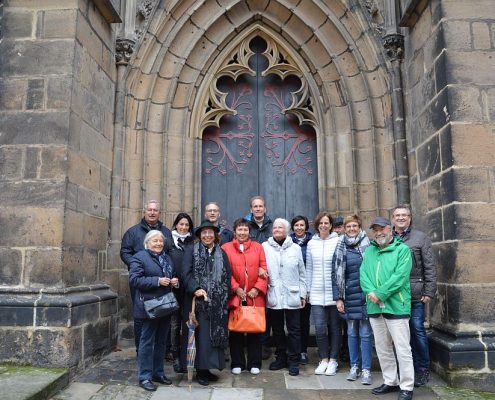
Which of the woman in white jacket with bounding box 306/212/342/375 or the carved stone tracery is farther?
the carved stone tracery

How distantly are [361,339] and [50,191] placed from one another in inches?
122

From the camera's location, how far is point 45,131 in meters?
4.50

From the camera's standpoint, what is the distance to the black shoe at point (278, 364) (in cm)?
450

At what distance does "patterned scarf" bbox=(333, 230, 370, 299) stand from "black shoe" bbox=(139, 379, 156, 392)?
1.74 m

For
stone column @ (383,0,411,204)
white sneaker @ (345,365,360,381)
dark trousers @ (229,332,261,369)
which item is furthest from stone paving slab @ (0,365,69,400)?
stone column @ (383,0,411,204)

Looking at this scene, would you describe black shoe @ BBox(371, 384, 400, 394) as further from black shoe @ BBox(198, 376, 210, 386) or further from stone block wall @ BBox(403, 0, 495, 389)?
black shoe @ BBox(198, 376, 210, 386)

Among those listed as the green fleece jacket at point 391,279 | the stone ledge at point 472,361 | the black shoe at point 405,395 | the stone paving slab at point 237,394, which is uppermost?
the green fleece jacket at point 391,279

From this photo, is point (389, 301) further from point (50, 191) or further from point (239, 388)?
point (50, 191)

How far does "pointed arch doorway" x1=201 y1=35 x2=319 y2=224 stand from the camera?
20.8ft

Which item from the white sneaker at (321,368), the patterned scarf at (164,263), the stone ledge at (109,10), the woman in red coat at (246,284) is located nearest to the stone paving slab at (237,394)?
the woman in red coat at (246,284)

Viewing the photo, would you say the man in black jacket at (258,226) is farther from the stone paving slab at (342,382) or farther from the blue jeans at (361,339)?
the stone paving slab at (342,382)

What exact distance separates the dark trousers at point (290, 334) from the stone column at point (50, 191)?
5.87 ft

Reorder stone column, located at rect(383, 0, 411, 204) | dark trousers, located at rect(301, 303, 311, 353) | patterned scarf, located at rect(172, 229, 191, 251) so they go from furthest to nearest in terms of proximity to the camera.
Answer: stone column, located at rect(383, 0, 411, 204) < dark trousers, located at rect(301, 303, 311, 353) < patterned scarf, located at rect(172, 229, 191, 251)

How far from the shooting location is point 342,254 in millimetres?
4328
